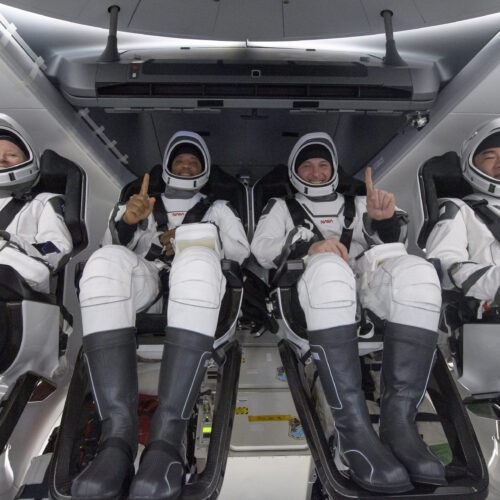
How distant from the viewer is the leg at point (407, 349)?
1.46 metres

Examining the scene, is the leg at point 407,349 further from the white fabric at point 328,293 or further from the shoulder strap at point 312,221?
the shoulder strap at point 312,221

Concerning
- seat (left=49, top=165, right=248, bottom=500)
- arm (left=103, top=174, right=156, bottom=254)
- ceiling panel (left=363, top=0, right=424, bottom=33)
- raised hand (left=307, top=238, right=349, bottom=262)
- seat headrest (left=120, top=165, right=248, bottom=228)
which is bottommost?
seat (left=49, top=165, right=248, bottom=500)

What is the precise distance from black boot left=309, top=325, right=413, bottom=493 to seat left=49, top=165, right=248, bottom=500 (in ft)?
1.14

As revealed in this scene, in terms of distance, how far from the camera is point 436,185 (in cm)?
229

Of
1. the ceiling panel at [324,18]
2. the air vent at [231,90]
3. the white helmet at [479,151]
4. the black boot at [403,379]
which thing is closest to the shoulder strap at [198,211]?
the air vent at [231,90]

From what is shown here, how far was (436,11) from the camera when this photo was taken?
7.07ft

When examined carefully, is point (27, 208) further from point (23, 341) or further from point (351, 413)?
point (351, 413)

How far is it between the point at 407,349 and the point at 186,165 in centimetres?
137

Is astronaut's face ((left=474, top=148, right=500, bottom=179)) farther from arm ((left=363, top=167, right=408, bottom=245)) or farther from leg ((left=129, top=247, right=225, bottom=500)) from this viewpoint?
leg ((left=129, top=247, right=225, bottom=500))

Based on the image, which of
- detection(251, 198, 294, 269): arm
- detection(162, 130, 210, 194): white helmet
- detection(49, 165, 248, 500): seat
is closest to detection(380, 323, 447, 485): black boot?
detection(49, 165, 248, 500): seat

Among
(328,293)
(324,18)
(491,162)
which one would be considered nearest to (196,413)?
(328,293)

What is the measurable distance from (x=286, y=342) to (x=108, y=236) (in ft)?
2.93

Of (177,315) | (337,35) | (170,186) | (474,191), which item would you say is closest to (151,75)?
(170,186)

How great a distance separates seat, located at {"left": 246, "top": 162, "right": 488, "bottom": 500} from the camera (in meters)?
1.35
